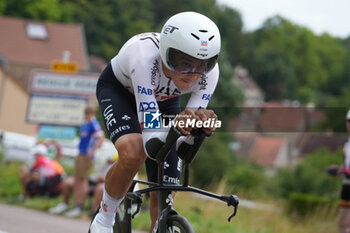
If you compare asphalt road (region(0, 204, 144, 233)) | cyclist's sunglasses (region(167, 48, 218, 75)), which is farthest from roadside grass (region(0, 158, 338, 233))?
cyclist's sunglasses (region(167, 48, 218, 75))

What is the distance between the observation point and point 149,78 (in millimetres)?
4449

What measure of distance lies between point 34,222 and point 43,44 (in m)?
67.5

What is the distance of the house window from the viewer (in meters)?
72.8

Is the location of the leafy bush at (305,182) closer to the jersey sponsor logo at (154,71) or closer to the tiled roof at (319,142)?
the jersey sponsor logo at (154,71)

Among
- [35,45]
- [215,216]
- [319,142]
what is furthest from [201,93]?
[319,142]

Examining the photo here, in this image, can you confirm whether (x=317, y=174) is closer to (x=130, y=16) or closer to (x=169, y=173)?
(x=169, y=173)

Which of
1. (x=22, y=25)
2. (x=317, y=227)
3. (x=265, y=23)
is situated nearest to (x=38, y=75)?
(x=317, y=227)

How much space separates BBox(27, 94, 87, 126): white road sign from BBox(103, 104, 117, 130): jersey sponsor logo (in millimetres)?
12093

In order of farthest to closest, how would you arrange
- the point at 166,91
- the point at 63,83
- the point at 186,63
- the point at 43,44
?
the point at 43,44 → the point at 63,83 → the point at 166,91 → the point at 186,63

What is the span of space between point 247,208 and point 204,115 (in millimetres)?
12601

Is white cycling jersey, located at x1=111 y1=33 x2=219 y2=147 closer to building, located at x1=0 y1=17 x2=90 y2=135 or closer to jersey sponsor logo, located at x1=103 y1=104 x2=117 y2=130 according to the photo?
jersey sponsor logo, located at x1=103 y1=104 x2=117 y2=130

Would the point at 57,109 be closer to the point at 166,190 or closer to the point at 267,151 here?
the point at 166,190

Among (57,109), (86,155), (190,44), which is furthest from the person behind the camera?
(57,109)

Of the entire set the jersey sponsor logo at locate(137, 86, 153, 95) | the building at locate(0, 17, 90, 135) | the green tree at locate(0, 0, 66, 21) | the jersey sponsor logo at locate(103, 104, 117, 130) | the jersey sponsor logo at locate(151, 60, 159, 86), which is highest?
the jersey sponsor logo at locate(151, 60, 159, 86)
